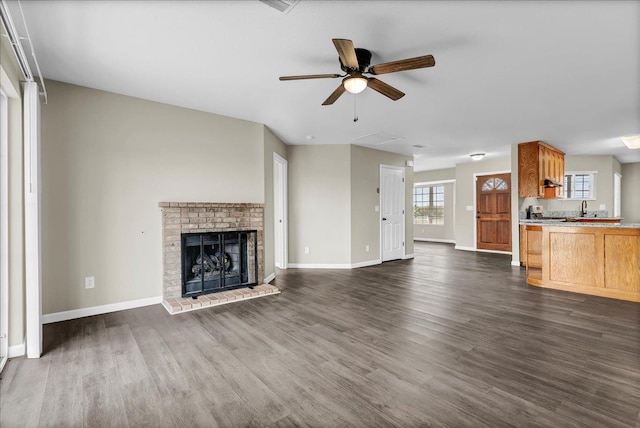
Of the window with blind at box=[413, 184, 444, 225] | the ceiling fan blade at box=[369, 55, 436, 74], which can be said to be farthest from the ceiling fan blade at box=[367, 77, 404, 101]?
the window with blind at box=[413, 184, 444, 225]

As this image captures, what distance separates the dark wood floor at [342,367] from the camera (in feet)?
5.46

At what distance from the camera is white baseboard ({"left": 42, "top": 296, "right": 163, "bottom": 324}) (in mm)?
3039

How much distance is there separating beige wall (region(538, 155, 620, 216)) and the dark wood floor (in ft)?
15.4

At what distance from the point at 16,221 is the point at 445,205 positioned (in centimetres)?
1013

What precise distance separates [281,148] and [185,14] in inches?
137

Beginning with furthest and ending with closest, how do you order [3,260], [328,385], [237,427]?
[3,260] → [328,385] → [237,427]

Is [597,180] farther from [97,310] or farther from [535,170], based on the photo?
[97,310]

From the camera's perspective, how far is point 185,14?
6.68 feet

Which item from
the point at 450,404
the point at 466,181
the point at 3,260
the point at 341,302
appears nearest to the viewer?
the point at 450,404

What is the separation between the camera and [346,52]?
2.09 m

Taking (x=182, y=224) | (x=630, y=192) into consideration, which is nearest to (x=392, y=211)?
(x=182, y=224)

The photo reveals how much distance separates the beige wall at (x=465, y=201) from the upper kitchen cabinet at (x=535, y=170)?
2009 mm

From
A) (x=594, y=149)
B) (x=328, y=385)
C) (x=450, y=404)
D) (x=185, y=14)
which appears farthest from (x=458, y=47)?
(x=594, y=149)

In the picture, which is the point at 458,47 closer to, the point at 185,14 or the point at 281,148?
the point at 185,14
